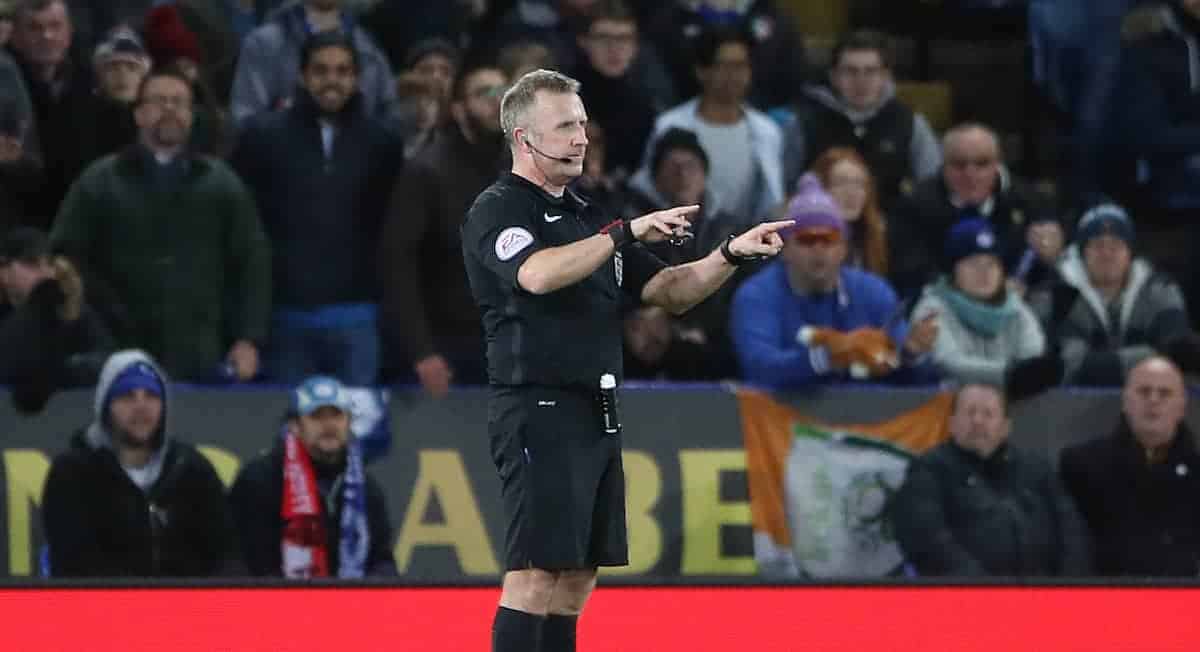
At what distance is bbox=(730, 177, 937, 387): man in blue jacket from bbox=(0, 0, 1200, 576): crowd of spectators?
0.6 inches

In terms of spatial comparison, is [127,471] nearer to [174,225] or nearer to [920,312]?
[174,225]

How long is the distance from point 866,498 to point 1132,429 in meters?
1.10

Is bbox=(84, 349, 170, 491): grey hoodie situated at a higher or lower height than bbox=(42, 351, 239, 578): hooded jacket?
higher

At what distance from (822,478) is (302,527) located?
210cm

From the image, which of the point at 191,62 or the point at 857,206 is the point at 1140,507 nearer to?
the point at 857,206

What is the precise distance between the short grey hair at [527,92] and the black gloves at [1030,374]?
3.98m

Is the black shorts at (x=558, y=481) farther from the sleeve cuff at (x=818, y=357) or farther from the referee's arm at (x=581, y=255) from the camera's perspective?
the sleeve cuff at (x=818, y=357)

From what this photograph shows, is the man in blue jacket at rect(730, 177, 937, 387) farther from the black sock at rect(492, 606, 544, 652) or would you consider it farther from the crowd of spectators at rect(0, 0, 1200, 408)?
the black sock at rect(492, 606, 544, 652)

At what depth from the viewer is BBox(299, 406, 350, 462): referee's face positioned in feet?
29.8

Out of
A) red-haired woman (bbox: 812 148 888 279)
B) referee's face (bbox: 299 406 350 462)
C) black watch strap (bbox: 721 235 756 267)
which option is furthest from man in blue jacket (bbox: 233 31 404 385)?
black watch strap (bbox: 721 235 756 267)

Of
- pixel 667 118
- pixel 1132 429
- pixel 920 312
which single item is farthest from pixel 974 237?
pixel 667 118

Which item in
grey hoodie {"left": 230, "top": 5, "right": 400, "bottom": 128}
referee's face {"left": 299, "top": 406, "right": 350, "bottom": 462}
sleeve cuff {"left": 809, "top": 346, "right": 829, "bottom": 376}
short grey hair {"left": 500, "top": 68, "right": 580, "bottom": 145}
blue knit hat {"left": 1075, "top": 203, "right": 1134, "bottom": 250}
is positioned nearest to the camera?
short grey hair {"left": 500, "top": 68, "right": 580, "bottom": 145}

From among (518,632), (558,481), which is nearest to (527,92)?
(558,481)

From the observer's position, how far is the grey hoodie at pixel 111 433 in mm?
9000
